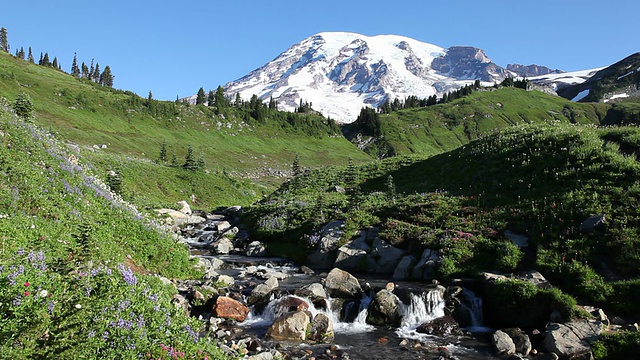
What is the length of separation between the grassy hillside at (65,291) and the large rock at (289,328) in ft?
13.5

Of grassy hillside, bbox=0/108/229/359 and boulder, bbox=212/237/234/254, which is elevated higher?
grassy hillside, bbox=0/108/229/359

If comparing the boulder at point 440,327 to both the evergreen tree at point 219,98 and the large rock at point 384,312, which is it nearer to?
the large rock at point 384,312

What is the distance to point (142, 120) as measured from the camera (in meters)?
123

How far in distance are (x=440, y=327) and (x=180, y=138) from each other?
118 meters

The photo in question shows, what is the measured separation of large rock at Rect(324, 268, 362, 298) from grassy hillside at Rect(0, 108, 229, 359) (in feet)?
22.7

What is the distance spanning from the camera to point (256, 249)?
27453 mm

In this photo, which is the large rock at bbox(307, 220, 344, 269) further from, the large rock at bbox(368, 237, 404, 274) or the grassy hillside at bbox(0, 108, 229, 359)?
the grassy hillside at bbox(0, 108, 229, 359)

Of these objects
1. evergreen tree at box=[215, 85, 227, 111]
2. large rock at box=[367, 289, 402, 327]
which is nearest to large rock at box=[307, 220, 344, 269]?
large rock at box=[367, 289, 402, 327]

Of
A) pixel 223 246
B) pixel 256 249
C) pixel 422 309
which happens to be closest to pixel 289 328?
pixel 422 309

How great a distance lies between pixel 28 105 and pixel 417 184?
30.6 meters

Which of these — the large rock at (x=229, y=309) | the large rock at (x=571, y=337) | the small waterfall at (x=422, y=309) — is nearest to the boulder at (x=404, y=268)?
the small waterfall at (x=422, y=309)

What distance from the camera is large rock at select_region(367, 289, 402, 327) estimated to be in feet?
49.3

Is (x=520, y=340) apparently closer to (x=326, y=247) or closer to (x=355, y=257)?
(x=355, y=257)

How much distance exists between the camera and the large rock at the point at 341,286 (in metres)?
16.6
